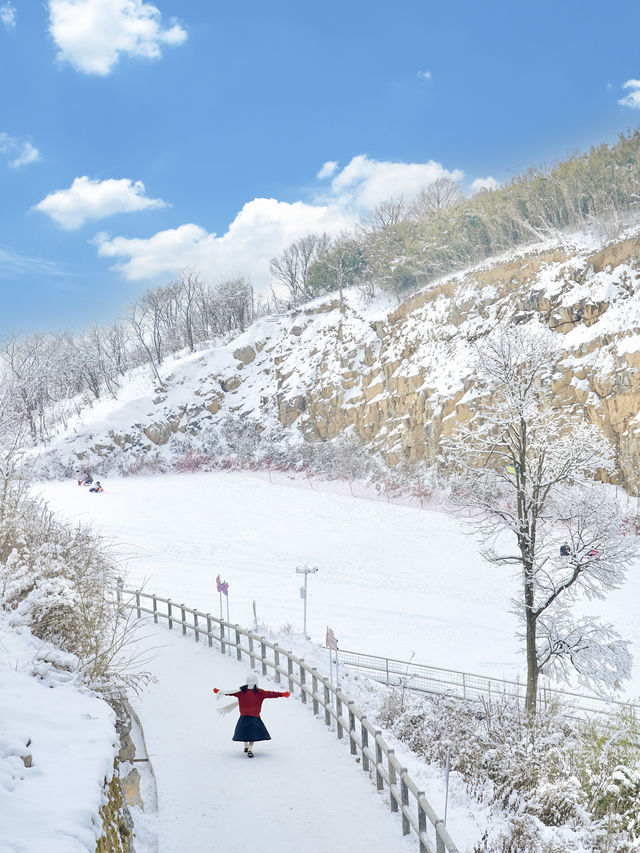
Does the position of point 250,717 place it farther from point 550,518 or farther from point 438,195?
point 438,195

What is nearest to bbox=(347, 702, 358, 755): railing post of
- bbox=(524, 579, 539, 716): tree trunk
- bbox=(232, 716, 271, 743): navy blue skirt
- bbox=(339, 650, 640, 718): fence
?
bbox=(232, 716, 271, 743): navy blue skirt

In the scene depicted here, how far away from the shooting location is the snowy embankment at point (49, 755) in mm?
4118

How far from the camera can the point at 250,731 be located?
9.66 meters

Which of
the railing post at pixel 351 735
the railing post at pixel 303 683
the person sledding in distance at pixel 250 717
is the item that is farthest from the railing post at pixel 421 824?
the railing post at pixel 303 683

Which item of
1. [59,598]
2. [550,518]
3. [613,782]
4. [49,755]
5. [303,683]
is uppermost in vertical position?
[59,598]

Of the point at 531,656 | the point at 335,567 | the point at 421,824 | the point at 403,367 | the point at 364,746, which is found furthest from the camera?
the point at 403,367

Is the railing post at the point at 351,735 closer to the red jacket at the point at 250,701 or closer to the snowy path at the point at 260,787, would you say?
the snowy path at the point at 260,787

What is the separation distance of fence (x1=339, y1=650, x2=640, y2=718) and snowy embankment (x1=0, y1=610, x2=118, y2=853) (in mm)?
11852

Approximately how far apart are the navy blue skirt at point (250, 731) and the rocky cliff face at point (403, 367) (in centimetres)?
3160

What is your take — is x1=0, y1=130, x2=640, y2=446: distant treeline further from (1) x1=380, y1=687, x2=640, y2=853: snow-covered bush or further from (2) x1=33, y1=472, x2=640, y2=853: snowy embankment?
(1) x1=380, y1=687, x2=640, y2=853: snow-covered bush

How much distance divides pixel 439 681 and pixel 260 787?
33.7ft

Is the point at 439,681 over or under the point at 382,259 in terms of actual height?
under

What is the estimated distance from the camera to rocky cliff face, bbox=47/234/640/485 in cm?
3953

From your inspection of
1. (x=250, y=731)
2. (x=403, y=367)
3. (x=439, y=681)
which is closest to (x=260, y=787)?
(x=250, y=731)
